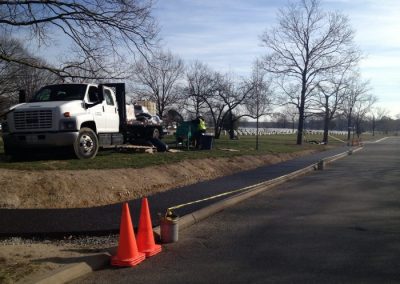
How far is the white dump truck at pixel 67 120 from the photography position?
521 inches

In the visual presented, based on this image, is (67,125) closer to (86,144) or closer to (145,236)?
(86,144)

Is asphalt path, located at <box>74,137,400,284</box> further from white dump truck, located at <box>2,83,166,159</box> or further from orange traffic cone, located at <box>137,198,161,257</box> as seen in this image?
white dump truck, located at <box>2,83,166,159</box>

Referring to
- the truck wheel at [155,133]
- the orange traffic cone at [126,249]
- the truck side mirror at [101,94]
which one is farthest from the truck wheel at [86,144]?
the orange traffic cone at [126,249]

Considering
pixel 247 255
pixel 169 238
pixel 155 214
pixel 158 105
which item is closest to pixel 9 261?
pixel 169 238

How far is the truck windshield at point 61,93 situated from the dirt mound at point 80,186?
3.19 metres

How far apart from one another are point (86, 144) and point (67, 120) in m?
1.10

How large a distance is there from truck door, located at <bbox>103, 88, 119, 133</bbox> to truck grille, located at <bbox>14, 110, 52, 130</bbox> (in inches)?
102

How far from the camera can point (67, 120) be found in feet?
43.9

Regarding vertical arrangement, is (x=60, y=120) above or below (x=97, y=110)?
below

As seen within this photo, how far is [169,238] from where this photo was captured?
7.57 metres

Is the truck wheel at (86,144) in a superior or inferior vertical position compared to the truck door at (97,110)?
inferior

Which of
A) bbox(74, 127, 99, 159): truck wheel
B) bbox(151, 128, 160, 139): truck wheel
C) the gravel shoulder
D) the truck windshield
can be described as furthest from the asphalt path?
bbox(151, 128, 160, 139): truck wheel

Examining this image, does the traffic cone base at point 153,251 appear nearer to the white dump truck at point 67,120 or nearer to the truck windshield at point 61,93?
the white dump truck at point 67,120

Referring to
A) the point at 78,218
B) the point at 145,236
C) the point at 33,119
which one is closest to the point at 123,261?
the point at 145,236
